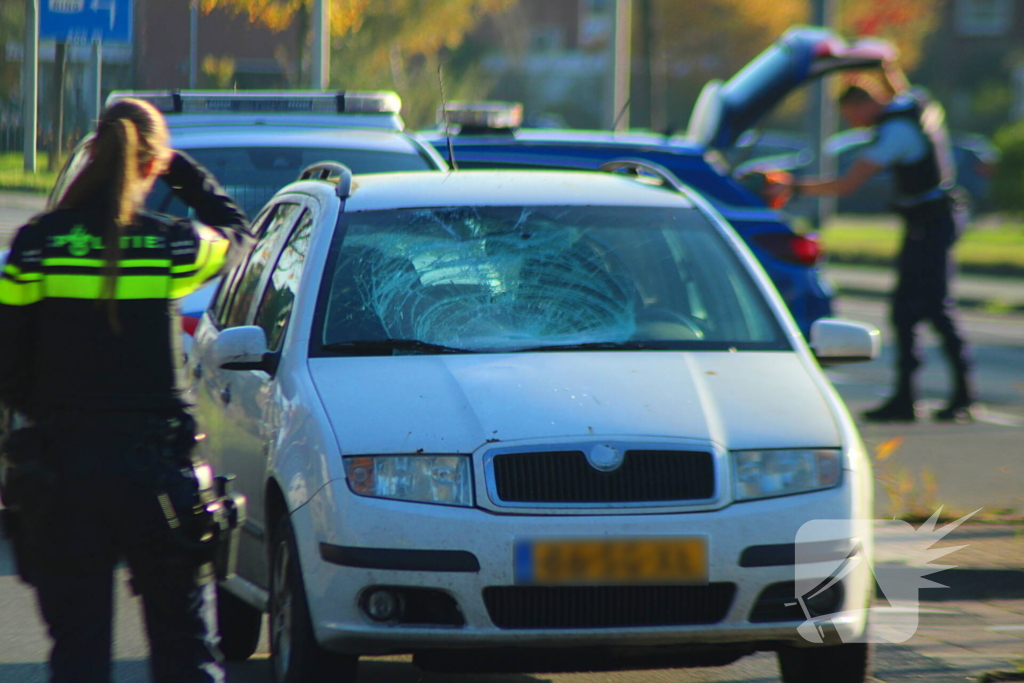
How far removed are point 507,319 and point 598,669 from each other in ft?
3.98

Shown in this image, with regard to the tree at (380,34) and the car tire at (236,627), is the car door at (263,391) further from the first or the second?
the tree at (380,34)

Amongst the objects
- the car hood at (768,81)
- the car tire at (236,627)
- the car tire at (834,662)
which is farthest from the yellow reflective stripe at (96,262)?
the car hood at (768,81)

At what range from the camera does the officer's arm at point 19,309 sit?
3307 millimetres

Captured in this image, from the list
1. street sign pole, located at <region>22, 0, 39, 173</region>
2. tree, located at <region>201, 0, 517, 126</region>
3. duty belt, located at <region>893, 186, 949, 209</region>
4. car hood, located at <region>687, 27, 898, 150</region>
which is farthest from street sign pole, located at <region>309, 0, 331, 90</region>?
duty belt, located at <region>893, 186, 949, 209</region>

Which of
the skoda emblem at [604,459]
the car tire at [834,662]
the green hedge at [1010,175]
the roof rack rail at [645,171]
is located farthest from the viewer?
the green hedge at [1010,175]

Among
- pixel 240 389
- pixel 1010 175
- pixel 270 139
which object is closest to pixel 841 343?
pixel 240 389

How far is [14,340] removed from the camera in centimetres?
335

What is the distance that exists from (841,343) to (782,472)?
972mm

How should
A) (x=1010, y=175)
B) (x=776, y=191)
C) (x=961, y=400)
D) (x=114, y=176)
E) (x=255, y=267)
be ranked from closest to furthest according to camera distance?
(x=114, y=176), (x=255, y=267), (x=776, y=191), (x=961, y=400), (x=1010, y=175)

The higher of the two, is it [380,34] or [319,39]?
[380,34]

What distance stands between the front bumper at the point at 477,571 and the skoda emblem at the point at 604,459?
124 mm

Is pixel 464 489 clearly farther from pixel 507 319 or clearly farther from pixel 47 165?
pixel 47 165

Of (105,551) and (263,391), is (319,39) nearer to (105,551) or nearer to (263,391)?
(263,391)

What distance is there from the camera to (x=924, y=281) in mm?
9438
